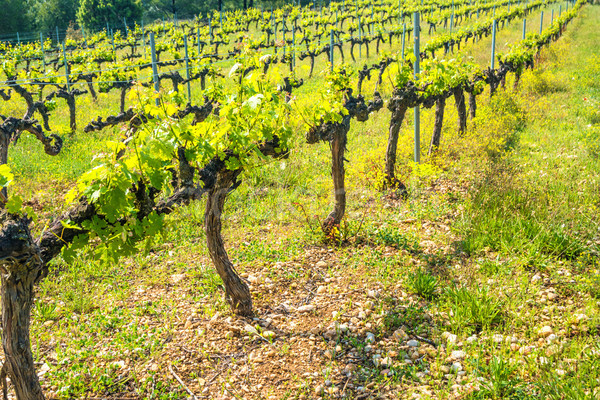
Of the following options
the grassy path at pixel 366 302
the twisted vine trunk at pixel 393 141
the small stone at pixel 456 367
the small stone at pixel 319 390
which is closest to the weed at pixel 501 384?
the grassy path at pixel 366 302

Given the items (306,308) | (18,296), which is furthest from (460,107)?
(18,296)

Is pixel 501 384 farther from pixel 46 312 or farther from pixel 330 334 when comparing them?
pixel 46 312

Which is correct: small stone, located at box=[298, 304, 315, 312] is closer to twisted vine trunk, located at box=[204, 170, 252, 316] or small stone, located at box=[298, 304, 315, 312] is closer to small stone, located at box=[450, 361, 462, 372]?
twisted vine trunk, located at box=[204, 170, 252, 316]

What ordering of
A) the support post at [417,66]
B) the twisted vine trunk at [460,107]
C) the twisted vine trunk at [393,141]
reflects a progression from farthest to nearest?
the twisted vine trunk at [460,107], the support post at [417,66], the twisted vine trunk at [393,141]

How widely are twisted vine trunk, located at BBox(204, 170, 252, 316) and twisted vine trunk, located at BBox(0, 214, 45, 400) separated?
1.45 metres

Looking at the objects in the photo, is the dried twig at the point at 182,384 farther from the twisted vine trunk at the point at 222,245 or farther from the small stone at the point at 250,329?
the twisted vine trunk at the point at 222,245

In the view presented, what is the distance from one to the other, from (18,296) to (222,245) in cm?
173

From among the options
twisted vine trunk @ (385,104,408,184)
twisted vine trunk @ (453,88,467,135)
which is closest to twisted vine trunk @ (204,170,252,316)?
twisted vine trunk @ (385,104,408,184)

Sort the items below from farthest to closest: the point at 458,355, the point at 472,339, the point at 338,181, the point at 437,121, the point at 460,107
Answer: the point at 460,107, the point at 437,121, the point at 338,181, the point at 472,339, the point at 458,355

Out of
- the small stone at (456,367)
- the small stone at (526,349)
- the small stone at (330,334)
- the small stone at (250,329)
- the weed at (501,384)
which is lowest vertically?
the small stone at (330,334)

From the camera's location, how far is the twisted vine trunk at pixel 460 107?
8.59m

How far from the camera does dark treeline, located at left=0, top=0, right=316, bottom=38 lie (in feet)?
130

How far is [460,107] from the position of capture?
8.91m

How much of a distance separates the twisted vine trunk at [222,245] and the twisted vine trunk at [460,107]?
20.5ft
